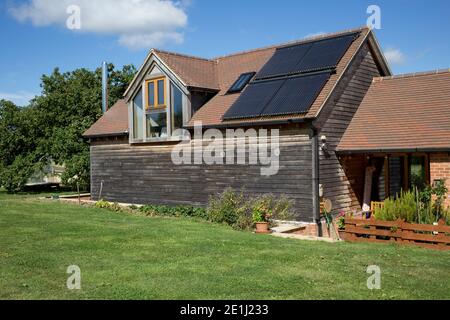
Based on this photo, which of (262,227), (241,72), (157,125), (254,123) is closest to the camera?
(262,227)

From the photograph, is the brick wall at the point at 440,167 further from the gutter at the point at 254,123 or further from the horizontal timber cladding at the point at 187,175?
the gutter at the point at 254,123

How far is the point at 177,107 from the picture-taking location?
19.5 m

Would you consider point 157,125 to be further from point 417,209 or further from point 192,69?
point 417,209

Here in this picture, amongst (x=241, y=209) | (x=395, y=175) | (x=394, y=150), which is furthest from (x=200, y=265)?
(x=395, y=175)

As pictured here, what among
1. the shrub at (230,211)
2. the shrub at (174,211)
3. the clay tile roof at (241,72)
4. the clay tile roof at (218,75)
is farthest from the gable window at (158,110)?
the shrub at (230,211)

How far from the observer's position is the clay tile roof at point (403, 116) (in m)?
14.7

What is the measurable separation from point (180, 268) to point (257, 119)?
342 inches

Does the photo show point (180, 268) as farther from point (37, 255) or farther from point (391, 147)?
point (391, 147)

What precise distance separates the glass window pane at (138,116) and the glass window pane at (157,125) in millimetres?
483

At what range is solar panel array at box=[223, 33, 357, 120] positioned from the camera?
1583 cm

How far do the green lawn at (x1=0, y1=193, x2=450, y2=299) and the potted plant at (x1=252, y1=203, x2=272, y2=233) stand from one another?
93cm

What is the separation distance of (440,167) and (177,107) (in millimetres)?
10668

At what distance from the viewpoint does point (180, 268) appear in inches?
339

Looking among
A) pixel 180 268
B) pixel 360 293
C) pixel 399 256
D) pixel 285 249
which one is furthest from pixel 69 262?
pixel 399 256
